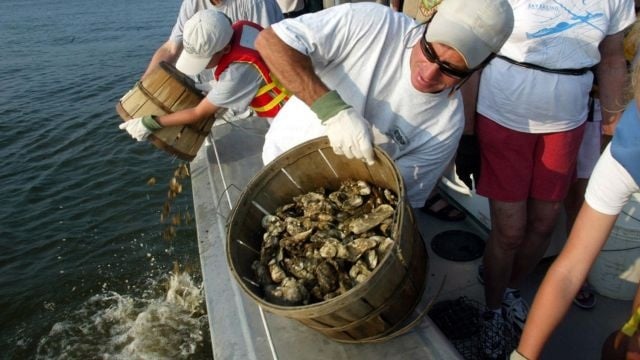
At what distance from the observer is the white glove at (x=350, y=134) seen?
1.54 metres

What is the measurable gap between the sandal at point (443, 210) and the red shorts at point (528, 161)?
0.82m

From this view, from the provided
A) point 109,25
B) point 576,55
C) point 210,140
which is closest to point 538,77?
point 576,55

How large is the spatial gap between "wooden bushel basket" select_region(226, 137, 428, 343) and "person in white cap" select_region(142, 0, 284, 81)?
2.60 metres

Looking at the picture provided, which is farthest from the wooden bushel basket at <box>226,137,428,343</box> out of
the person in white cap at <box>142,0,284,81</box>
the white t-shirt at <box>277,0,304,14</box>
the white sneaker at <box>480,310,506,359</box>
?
the white t-shirt at <box>277,0,304,14</box>

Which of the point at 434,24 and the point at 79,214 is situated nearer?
the point at 434,24

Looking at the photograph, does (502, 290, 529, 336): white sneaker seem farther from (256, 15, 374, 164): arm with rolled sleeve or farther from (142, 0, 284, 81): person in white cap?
(142, 0, 284, 81): person in white cap

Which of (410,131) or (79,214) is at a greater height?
(410,131)

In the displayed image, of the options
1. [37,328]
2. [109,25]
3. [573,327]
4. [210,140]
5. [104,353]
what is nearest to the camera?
[573,327]

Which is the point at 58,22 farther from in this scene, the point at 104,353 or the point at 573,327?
the point at 573,327

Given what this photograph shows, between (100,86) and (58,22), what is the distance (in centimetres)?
987

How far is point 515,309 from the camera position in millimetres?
2336

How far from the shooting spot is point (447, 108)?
188cm

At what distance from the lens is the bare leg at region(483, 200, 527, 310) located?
2137mm

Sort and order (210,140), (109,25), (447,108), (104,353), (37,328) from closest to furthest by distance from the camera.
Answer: (447,108), (104,353), (37,328), (210,140), (109,25)
